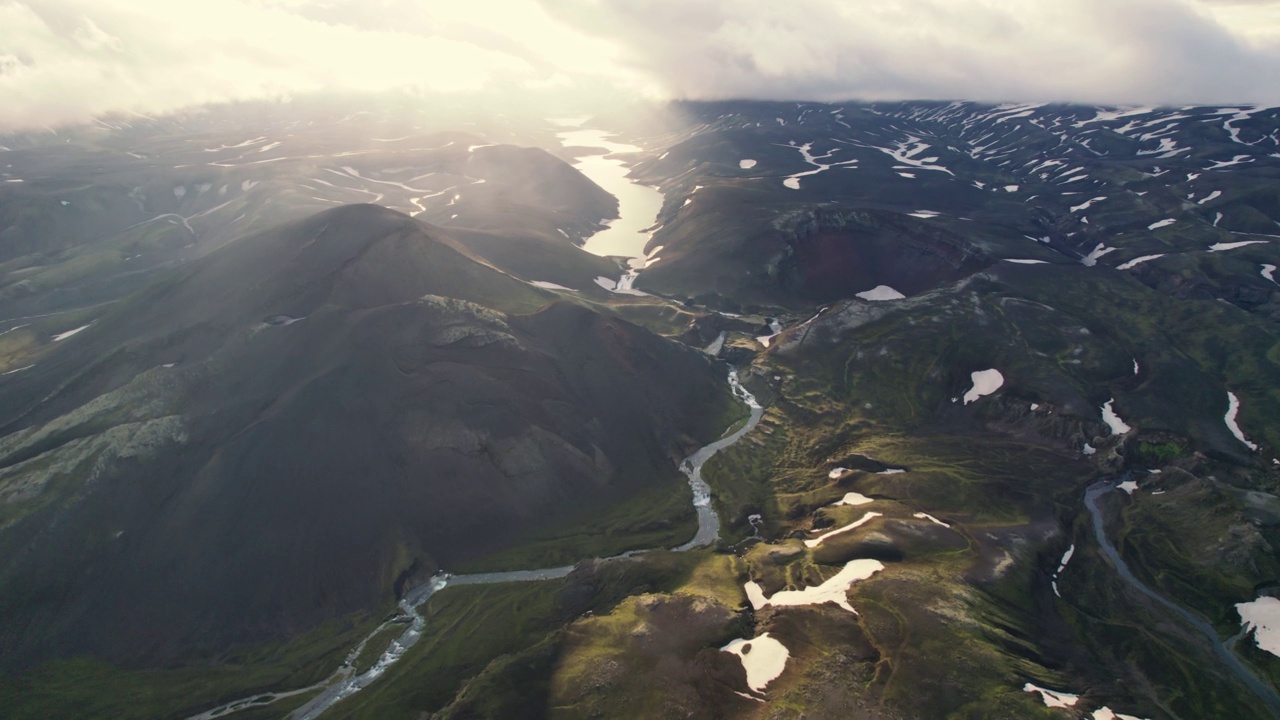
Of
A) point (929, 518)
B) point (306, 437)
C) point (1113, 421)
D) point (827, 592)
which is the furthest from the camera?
point (1113, 421)

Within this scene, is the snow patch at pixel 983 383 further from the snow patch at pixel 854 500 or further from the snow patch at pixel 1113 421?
the snow patch at pixel 854 500

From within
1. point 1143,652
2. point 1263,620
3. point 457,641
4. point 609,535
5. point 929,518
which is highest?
point 929,518

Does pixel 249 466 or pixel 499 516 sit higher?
pixel 249 466

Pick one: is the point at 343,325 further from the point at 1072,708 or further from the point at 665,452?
the point at 1072,708

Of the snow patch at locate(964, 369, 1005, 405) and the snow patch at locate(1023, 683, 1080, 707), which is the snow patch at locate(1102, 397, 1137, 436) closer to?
the snow patch at locate(964, 369, 1005, 405)

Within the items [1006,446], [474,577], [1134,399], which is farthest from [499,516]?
[1134,399]

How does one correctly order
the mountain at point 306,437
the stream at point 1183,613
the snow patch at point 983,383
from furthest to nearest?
1. the snow patch at point 983,383
2. the mountain at point 306,437
3. the stream at point 1183,613

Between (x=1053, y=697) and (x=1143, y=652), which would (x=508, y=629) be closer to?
(x=1053, y=697)

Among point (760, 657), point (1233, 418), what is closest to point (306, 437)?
point (760, 657)

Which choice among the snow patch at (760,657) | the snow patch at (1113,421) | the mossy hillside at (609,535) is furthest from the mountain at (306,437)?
the snow patch at (1113,421)
